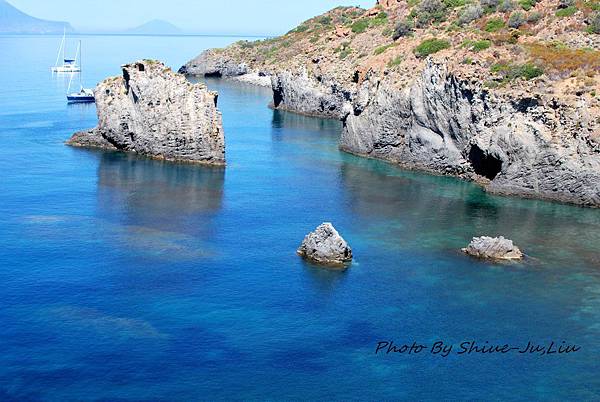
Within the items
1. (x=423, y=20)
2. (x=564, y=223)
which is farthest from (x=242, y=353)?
(x=423, y=20)

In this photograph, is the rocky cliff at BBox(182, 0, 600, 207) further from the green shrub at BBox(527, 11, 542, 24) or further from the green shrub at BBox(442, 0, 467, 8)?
the green shrub at BBox(442, 0, 467, 8)

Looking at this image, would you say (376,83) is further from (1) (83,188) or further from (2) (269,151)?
(1) (83,188)

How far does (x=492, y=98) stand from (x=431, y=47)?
73.9 feet

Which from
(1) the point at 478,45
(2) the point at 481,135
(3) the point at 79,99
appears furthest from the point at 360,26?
(2) the point at 481,135

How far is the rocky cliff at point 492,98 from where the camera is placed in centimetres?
8619

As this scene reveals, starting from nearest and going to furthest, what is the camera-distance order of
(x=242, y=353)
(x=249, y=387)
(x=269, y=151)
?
(x=249, y=387)
(x=242, y=353)
(x=269, y=151)

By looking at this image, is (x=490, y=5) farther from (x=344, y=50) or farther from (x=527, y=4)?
(x=344, y=50)

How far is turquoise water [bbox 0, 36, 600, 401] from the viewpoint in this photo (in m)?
45.3

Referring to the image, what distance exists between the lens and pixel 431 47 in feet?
373

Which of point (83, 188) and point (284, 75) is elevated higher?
point (284, 75)

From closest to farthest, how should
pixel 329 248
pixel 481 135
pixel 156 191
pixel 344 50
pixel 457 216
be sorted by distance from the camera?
pixel 329 248 < pixel 457 216 < pixel 156 191 < pixel 481 135 < pixel 344 50

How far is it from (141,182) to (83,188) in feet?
22.5

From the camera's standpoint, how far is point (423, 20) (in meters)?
131

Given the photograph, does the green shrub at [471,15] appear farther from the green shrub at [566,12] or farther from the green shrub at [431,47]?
the green shrub at [566,12]
